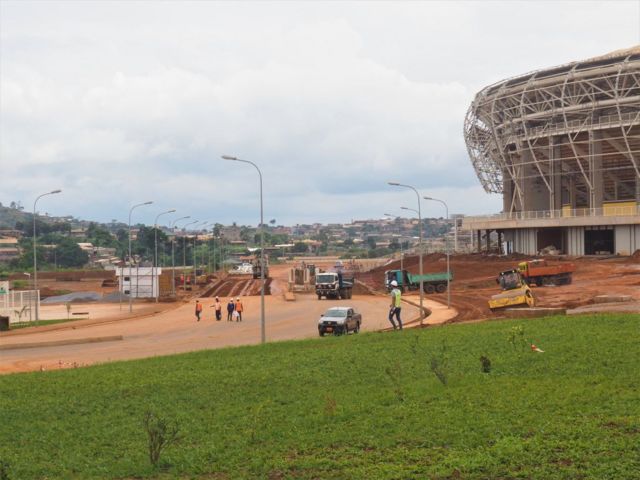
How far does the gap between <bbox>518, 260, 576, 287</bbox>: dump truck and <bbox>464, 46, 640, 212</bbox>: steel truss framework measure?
24.4 m

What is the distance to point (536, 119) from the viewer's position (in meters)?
90.8

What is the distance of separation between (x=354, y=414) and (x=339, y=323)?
70.7 ft

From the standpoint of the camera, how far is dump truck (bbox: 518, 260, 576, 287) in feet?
205

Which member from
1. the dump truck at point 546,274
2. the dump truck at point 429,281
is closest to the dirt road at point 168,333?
the dump truck at point 429,281

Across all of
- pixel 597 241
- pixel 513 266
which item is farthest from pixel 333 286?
pixel 597 241

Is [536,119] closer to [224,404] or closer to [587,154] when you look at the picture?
[587,154]

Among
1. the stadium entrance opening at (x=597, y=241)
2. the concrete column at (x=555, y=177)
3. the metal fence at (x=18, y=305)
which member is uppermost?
the concrete column at (x=555, y=177)

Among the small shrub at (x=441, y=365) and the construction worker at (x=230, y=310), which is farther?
the construction worker at (x=230, y=310)

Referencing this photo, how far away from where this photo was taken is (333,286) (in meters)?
70.6

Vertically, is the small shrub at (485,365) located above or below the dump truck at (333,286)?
above

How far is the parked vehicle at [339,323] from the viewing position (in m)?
37.5

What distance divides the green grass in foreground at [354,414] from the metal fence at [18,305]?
29566 mm

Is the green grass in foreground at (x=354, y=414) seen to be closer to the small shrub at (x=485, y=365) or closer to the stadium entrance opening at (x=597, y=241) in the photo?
the small shrub at (x=485, y=365)

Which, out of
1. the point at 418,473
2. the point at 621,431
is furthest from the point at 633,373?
the point at 418,473
